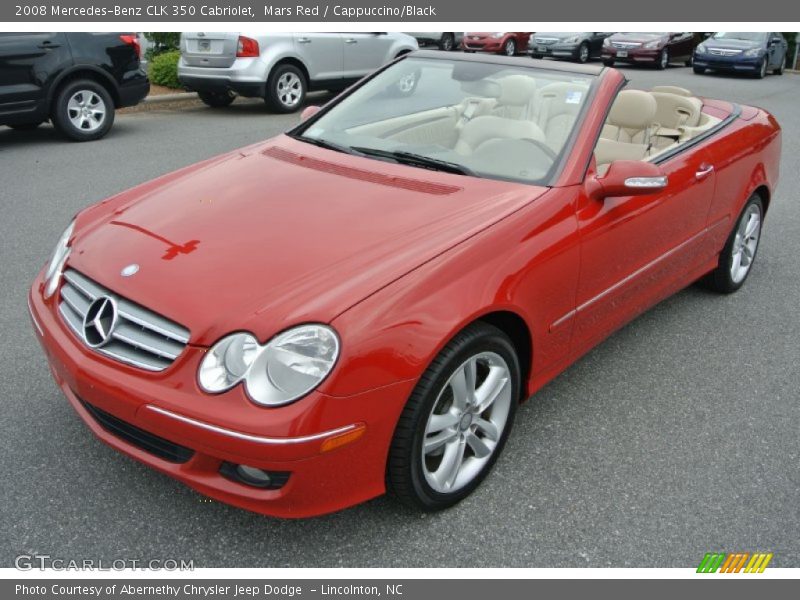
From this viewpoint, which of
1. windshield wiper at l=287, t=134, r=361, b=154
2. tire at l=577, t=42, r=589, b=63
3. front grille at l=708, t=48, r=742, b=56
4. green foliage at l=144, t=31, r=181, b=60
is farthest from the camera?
tire at l=577, t=42, r=589, b=63

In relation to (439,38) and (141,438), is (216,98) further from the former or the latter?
(141,438)

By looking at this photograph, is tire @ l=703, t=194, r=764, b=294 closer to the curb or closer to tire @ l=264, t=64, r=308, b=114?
tire @ l=264, t=64, r=308, b=114

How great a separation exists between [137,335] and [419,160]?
4.95 ft

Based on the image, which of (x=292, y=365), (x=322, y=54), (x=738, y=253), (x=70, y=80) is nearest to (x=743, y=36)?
(x=322, y=54)

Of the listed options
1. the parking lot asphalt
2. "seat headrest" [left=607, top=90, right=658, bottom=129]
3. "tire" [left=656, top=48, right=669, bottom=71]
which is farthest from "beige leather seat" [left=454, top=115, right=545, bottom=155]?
"tire" [left=656, top=48, right=669, bottom=71]

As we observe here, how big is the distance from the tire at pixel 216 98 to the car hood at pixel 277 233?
8.41 m

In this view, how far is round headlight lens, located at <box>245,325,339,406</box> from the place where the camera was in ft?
7.59

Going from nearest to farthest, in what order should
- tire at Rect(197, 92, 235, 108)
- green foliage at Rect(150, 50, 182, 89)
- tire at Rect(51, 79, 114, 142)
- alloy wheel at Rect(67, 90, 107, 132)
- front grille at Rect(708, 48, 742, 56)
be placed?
tire at Rect(51, 79, 114, 142)
alloy wheel at Rect(67, 90, 107, 132)
tire at Rect(197, 92, 235, 108)
green foliage at Rect(150, 50, 182, 89)
front grille at Rect(708, 48, 742, 56)

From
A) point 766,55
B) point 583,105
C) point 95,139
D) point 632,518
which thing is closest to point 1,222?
point 95,139

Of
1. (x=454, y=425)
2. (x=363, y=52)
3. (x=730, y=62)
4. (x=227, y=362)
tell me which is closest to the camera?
(x=227, y=362)

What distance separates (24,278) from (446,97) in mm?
2857

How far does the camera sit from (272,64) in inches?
420

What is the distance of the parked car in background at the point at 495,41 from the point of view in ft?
67.8

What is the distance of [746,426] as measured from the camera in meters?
3.46
